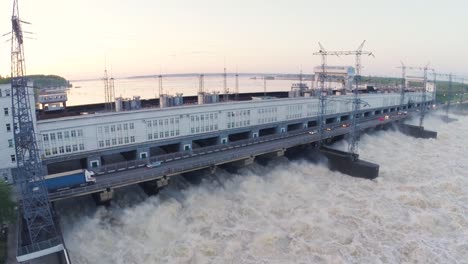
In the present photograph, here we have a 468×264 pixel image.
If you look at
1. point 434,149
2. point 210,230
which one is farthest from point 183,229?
point 434,149

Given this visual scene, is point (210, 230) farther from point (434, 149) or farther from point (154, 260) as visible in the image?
point (434, 149)

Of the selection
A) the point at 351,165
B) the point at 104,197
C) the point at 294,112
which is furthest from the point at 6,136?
the point at 294,112

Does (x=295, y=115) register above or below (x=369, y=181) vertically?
above

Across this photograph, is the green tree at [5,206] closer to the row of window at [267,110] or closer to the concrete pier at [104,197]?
the concrete pier at [104,197]

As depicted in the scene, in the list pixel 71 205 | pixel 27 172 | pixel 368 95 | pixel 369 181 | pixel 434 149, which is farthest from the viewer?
pixel 368 95

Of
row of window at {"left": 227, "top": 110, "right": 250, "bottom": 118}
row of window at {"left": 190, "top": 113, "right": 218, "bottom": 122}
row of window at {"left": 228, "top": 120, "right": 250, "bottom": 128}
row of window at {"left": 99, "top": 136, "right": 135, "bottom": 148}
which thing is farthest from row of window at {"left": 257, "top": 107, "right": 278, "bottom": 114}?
row of window at {"left": 99, "top": 136, "right": 135, "bottom": 148}

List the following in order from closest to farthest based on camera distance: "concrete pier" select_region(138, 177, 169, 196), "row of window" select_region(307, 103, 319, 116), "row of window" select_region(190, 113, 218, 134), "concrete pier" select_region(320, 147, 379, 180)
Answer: "concrete pier" select_region(138, 177, 169, 196), "row of window" select_region(190, 113, 218, 134), "concrete pier" select_region(320, 147, 379, 180), "row of window" select_region(307, 103, 319, 116)

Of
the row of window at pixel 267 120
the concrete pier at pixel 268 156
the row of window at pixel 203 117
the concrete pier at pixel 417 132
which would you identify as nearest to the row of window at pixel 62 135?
the row of window at pixel 203 117

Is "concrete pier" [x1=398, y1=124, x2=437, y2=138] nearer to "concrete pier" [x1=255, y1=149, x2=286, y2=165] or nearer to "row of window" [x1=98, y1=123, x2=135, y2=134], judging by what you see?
"concrete pier" [x1=255, y1=149, x2=286, y2=165]
